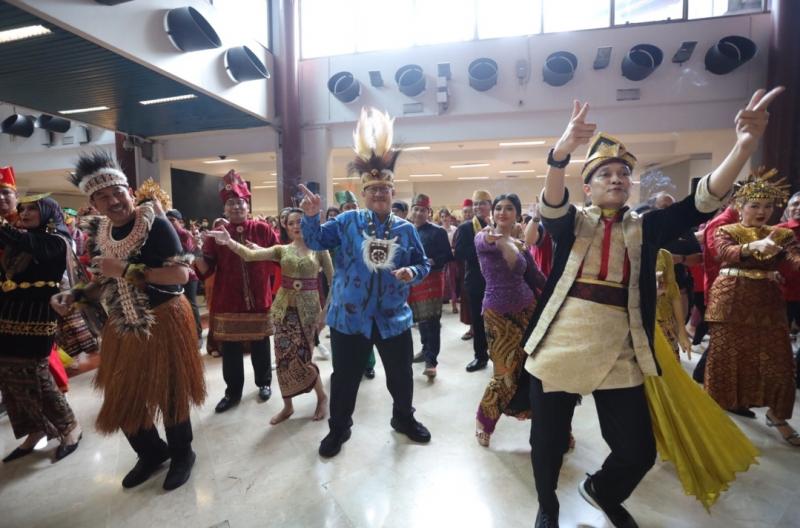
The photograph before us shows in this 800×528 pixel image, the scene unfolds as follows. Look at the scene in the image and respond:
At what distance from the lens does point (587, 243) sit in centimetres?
175

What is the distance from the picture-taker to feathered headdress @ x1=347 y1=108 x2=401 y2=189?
8.42ft

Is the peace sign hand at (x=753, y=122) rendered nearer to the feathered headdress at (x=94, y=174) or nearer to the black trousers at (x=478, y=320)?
the black trousers at (x=478, y=320)

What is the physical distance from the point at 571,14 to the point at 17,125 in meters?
11.9

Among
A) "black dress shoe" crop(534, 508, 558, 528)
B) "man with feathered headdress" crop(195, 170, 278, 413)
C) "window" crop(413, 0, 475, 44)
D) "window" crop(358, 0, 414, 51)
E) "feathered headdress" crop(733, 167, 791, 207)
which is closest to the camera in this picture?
"black dress shoe" crop(534, 508, 558, 528)

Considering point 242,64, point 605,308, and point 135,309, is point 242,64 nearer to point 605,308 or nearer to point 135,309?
point 135,309

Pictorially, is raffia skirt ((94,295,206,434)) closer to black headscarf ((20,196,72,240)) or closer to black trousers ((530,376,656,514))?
black headscarf ((20,196,72,240))

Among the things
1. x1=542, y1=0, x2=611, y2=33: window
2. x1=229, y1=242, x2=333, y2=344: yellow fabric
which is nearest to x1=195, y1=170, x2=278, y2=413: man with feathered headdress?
x1=229, y1=242, x2=333, y2=344: yellow fabric

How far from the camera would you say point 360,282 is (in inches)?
96.8

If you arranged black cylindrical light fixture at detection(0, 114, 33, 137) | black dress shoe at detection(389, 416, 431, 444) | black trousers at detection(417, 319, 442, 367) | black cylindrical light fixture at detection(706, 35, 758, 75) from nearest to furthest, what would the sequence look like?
1. black dress shoe at detection(389, 416, 431, 444)
2. black trousers at detection(417, 319, 442, 367)
3. black cylindrical light fixture at detection(706, 35, 758, 75)
4. black cylindrical light fixture at detection(0, 114, 33, 137)

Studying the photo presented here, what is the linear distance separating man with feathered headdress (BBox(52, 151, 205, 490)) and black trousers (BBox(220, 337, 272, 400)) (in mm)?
924

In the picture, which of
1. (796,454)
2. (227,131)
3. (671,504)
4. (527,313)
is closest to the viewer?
(671,504)

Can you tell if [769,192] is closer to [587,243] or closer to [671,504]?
[587,243]

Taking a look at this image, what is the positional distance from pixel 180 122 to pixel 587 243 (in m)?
9.26

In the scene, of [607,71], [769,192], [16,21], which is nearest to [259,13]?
[16,21]
